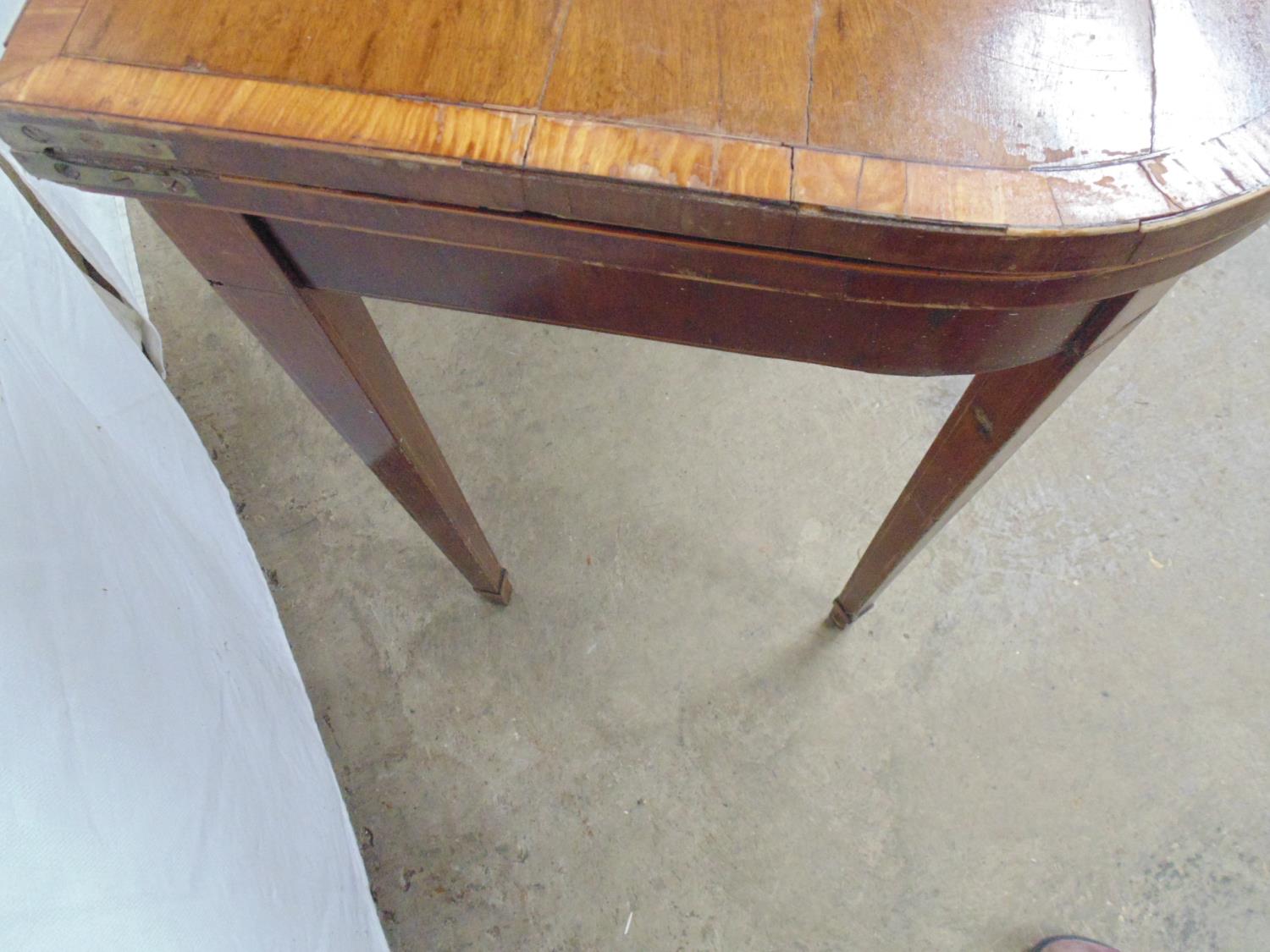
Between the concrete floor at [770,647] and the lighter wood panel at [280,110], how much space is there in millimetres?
836

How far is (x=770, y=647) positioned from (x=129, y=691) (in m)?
0.78

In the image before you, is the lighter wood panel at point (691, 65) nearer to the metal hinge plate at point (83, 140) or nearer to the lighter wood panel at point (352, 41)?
the lighter wood panel at point (352, 41)

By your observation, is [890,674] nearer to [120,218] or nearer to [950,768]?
[950,768]

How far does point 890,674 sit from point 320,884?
74cm

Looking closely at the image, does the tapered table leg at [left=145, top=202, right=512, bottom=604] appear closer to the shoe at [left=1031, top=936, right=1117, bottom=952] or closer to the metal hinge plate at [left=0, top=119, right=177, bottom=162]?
the metal hinge plate at [left=0, top=119, right=177, bottom=162]

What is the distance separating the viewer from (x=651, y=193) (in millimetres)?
420

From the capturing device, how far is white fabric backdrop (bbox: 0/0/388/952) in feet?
1.63

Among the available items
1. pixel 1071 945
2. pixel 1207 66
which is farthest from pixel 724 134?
pixel 1071 945

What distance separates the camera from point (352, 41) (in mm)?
461

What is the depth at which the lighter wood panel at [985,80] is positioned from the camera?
42 centimetres

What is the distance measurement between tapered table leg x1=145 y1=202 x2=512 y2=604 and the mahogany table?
0.02 m

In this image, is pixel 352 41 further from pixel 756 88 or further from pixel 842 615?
pixel 842 615

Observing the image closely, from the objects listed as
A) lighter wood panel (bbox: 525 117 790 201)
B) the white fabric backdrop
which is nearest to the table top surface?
lighter wood panel (bbox: 525 117 790 201)

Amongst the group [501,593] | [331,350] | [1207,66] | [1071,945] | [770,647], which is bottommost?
[1071,945]
